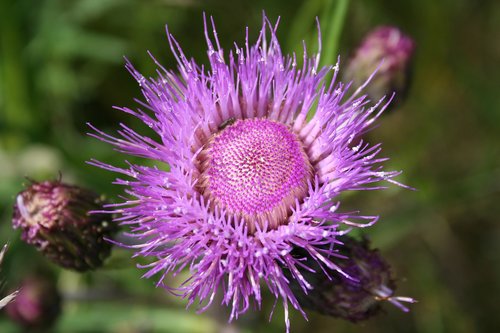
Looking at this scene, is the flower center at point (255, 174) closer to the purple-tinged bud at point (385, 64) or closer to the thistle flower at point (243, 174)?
the thistle flower at point (243, 174)

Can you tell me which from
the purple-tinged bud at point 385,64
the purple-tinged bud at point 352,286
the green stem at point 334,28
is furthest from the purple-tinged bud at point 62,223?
the purple-tinged bud at point 385,64

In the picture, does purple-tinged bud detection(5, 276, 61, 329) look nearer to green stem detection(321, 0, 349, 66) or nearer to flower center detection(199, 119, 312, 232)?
flower center detection(199, 119, 312, 232)

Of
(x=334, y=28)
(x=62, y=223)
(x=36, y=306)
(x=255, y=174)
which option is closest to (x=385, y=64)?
(x=334, y=28)

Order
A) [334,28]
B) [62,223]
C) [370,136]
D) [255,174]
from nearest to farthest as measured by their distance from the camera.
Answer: [255,174] < [62,223] < [334,28] < [370,136]

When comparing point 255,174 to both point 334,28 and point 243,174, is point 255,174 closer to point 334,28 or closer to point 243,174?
point 243,174

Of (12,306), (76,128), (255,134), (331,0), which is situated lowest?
(12,306)

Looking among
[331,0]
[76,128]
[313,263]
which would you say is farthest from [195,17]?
[313,263]

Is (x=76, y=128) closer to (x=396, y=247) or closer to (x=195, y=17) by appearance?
(x=195, y=17)
